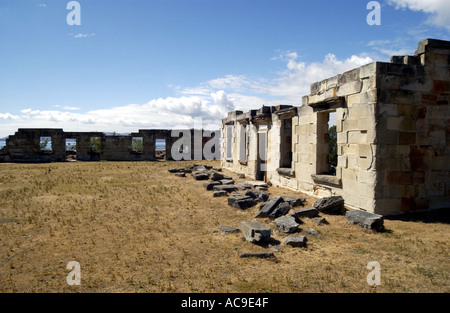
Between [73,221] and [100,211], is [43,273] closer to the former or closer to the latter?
[73,221]

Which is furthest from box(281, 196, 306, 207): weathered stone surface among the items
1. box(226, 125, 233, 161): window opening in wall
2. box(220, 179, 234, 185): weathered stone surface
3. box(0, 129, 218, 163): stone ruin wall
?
box(0, 129, 218, 163): stone ruin wall

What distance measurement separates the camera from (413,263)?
4.78 meters

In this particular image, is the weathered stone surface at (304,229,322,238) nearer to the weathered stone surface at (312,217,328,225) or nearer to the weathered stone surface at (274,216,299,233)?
the weathered stone surface at (274,216,299,233)

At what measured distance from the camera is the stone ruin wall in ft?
78.1

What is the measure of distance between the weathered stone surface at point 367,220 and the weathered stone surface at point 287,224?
1426mm

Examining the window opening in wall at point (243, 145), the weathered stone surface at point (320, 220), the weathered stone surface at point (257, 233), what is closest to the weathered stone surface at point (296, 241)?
the weathered stone surface at point (257, 233)

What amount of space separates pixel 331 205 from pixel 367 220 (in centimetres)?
126

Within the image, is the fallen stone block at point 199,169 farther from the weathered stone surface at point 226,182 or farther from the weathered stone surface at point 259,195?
the weathered stone surface at point 259,195

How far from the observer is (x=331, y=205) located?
7.64 m

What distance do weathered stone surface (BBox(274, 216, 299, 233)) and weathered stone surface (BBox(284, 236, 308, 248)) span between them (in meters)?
0.56

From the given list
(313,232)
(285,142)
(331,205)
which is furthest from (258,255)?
(285,142)

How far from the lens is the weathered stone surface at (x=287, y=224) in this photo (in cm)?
634
